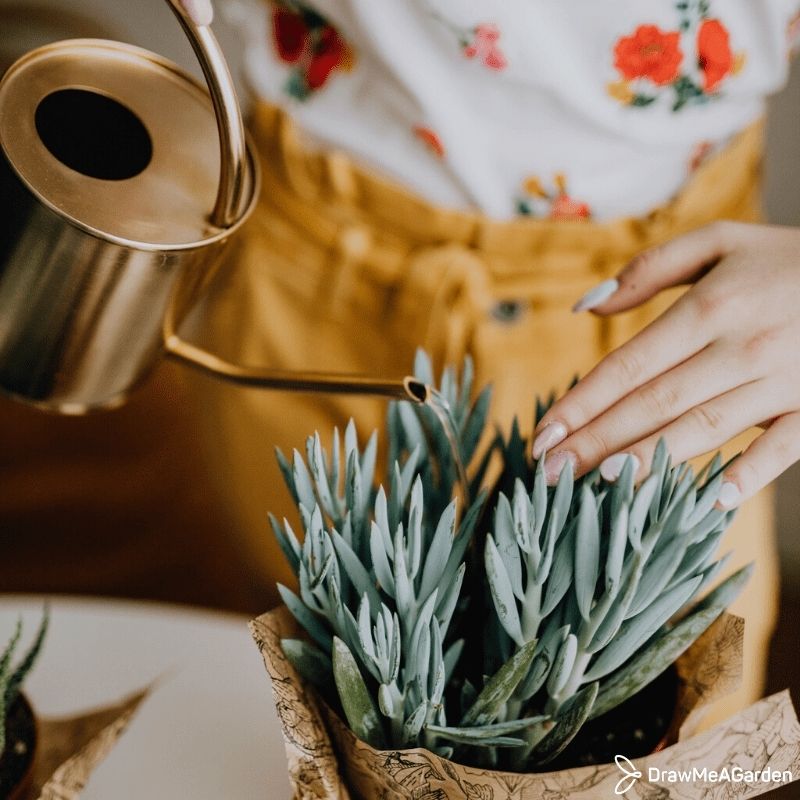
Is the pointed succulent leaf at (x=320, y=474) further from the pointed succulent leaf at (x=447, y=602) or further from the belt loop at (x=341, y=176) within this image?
the belt loop at (x=341, y=176)

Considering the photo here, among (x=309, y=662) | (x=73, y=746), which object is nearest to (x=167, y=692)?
(x=73, y=746)

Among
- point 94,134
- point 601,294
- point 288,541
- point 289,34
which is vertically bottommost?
point 288,541

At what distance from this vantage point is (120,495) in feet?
4.57

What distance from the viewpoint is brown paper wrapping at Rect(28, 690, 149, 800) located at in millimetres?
351

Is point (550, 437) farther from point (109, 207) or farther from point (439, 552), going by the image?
point (109, 207)

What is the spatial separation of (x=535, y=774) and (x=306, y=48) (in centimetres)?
54

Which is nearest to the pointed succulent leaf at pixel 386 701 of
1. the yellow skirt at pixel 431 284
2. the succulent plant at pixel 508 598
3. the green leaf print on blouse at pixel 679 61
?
the succulent plant at pixel 508 598

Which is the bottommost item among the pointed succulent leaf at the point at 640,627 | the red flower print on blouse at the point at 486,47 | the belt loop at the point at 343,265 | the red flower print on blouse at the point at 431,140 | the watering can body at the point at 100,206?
the pointed succulent leaf at the point at 640,627

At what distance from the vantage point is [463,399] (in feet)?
1.30

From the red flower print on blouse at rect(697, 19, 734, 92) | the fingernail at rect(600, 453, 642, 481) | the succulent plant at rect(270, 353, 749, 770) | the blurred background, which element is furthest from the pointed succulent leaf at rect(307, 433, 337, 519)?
the blurred background

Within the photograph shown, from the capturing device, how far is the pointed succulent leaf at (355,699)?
0.98ft

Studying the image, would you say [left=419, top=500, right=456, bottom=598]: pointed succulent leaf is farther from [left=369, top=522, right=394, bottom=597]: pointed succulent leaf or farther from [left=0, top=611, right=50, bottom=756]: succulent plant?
[left=0, top=611, right=50, bottom=756]: succulent plant

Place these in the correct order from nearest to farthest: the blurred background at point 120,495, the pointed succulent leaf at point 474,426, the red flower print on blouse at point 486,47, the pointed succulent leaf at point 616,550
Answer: the pointed succulent leaf at point 616,550, the pointed succulent leaf at point 474,426, the red flower print on blouse at point 486,47, the blurred background at point 120,495

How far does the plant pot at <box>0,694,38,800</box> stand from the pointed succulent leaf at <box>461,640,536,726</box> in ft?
0.66
